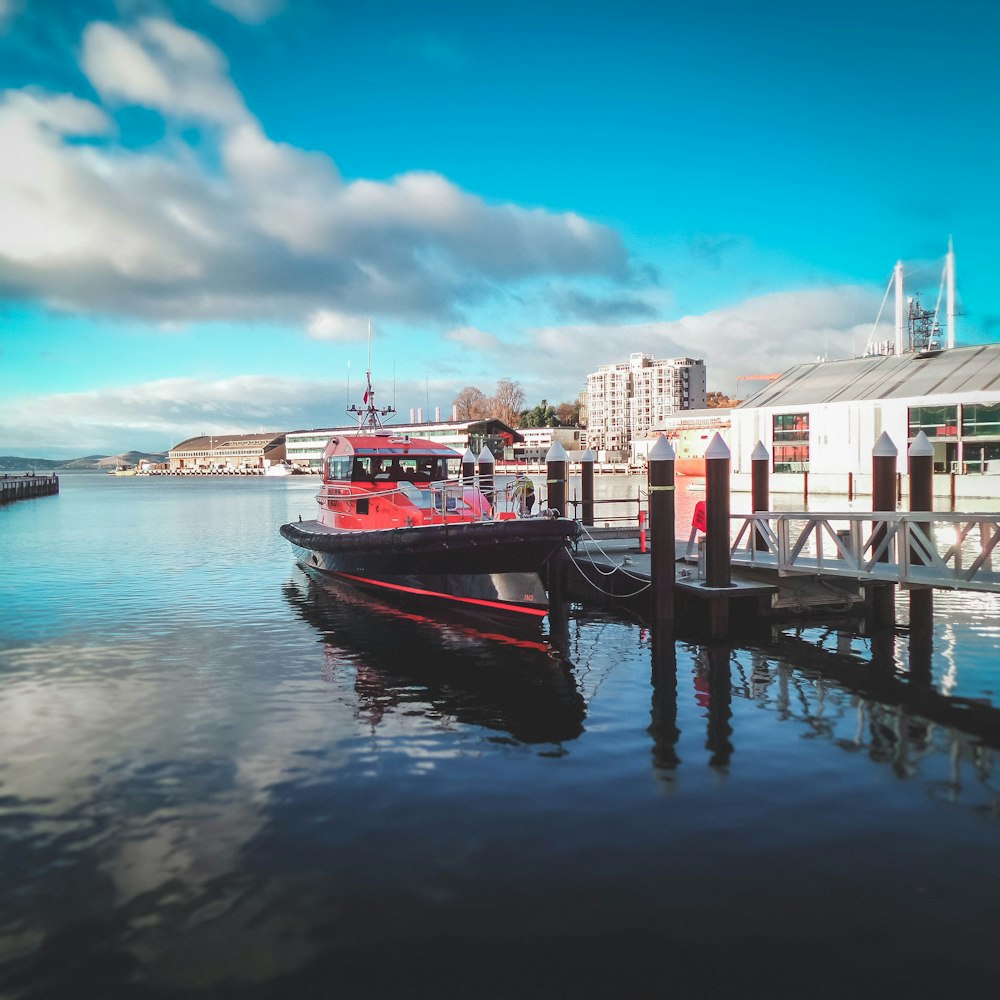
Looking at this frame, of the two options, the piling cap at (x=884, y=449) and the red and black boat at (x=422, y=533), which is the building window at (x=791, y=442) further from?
the piling cap at (x=884, y=449)

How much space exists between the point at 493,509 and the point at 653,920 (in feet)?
47.8

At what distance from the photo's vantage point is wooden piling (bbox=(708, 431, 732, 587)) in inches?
600

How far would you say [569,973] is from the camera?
212 inches

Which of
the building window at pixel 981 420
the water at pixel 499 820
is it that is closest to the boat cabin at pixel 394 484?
the water at pixel 499 820

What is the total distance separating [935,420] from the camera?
50.0 meters

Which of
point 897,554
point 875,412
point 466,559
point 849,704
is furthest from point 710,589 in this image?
point 875,412

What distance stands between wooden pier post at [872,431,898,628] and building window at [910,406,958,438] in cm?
3656

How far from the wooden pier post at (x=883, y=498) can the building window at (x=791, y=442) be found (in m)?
43.3

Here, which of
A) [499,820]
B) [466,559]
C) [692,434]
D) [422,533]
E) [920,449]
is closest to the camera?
[499,820]

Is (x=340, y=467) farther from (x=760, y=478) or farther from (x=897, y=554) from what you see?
(x=897, y=554)

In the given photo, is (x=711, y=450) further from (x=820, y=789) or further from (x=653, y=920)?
(x=653, y=920)

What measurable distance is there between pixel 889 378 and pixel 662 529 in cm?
4776

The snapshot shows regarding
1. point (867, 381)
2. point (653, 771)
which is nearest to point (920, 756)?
point (653, 771)

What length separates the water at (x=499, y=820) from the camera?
5.53m
